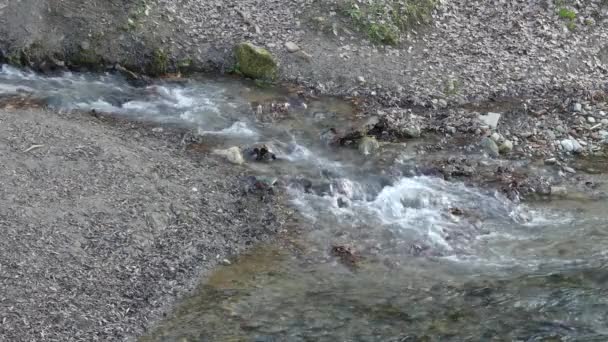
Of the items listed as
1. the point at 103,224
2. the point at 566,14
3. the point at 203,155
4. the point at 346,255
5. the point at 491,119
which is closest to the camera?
the point at 103,224

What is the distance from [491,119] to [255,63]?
14.8 feet

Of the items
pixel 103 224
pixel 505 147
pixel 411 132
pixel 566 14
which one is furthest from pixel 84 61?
pixel 566 14

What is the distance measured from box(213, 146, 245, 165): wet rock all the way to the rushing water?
0.19 m

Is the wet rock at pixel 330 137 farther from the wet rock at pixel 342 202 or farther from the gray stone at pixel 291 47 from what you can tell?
the gray stone at pixel 291 47

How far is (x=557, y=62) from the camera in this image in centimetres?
1425

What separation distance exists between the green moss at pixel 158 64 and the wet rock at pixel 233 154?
298 centimetres

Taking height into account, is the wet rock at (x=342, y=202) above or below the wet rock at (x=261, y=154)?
below

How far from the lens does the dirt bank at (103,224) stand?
7.61 metres

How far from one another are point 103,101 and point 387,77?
5.30 metres

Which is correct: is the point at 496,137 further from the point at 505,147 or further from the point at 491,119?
the point at 491,119

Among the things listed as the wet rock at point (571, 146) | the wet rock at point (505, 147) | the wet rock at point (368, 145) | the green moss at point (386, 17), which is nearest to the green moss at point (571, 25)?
the green moss at point (386, 17)

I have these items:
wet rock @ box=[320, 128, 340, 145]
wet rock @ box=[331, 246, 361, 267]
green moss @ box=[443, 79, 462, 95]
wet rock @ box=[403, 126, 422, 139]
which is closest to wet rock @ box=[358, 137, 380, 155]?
wet rock @ box=[320, 128, 340, 145]

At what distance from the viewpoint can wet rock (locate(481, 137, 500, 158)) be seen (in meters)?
11.7

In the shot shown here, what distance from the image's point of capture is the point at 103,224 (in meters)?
8.81
